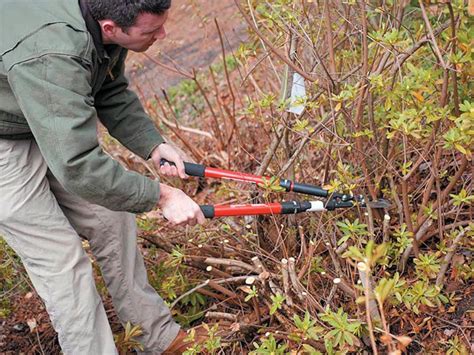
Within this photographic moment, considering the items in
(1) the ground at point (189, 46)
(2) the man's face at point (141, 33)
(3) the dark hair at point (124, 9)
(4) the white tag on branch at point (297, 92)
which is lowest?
(1) the ground at point (189, 46)

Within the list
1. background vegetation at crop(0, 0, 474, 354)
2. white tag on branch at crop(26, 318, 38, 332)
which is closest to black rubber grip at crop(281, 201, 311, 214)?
background vegetation at crop(0, 0, 474, 354)

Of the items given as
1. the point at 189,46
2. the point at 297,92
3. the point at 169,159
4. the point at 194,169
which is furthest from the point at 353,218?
the point at 189,46

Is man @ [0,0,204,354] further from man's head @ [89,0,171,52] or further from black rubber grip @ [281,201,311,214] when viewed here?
black rubber grip @ [281,201,311,214]

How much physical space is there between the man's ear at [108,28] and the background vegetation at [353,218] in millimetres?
519

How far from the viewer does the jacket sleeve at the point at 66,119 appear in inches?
94.0

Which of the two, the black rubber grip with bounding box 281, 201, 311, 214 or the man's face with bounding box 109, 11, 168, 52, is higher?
the man's face with bounding box 109, 11, 168, 52

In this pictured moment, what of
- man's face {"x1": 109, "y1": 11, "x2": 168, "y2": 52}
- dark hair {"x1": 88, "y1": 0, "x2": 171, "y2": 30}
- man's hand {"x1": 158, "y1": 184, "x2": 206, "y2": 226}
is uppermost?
dark hair {"x1": 88, "y1": 0, "x2": 171, "y2": 30}

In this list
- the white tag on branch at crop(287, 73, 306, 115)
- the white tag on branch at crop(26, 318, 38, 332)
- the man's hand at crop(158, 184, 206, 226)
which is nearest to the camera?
the man's hand at crop(158, 184, 206, 226)

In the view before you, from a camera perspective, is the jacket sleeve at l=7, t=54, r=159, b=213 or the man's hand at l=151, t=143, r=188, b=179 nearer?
the jacket sleeve at l=7, t=54, r=159, b=213

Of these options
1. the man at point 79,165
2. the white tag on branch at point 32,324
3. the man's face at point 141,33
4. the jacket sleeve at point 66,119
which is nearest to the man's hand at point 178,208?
the man at point 79,165

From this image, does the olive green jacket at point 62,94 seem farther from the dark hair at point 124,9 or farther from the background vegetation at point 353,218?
the background vegetation at point 353,218

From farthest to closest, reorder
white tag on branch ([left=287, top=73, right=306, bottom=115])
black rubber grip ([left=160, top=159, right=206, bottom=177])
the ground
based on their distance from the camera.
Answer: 1. the ground
2. black rubber grip ([left=160, top=159, right=206, bottom=177])
3. white tag on branch ([left=287, top=73, right=306, bottom=115])

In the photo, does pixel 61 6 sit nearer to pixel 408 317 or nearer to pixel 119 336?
pixel 119 336

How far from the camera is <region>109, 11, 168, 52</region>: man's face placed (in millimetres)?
2584
